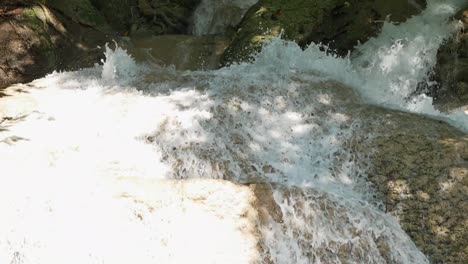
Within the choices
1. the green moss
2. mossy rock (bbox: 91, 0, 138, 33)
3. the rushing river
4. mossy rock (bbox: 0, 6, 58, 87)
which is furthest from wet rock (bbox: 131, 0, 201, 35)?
the rushing river

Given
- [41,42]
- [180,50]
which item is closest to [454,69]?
[180,50]

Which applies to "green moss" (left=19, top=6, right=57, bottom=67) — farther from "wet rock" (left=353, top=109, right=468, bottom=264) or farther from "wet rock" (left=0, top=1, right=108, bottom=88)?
"wet rock" (left=353, top=109, right=468, bottom=264)

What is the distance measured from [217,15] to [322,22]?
3241 millimetres

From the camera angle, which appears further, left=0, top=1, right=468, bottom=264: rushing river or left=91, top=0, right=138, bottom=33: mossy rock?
left=91, top=0, right=138, bottom=33: mossy rock

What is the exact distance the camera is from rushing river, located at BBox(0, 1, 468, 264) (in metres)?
3.96

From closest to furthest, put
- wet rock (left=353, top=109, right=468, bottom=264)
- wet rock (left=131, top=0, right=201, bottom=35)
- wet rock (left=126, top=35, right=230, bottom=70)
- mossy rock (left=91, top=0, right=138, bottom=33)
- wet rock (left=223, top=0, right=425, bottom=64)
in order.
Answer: wet rock (left=353, top=109, right=468, bottom=264) < wet rock (left=223, top=0, right=425, bottom=64) < wet rock (left=126, top=35, right=230, bottom=70) < mossy rock (left=91, top=0, right=138, bottom=33) < wet rock (left=131, top=0, right=201, bottom=35)

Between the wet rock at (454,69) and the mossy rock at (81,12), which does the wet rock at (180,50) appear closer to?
the mossy rock at (81,12)

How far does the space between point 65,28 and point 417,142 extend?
22.9ft

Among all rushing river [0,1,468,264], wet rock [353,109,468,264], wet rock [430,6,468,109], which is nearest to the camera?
rushing river [0,1,468,264]

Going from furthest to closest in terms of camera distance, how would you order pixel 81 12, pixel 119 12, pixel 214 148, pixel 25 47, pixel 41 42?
pixel 119 12, pixel 81 12, pixel 41 42, pixel 25 47, pixel 214 148

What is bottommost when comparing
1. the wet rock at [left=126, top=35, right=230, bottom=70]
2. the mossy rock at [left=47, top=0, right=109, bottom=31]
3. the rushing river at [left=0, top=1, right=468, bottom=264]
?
the rushing river at [left=0, top=1, right=468, bottom=264]

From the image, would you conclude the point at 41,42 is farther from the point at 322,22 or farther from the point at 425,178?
the point at 425,178

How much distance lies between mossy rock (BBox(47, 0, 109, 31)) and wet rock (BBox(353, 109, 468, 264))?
6542 mm

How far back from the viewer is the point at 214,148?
542cm
